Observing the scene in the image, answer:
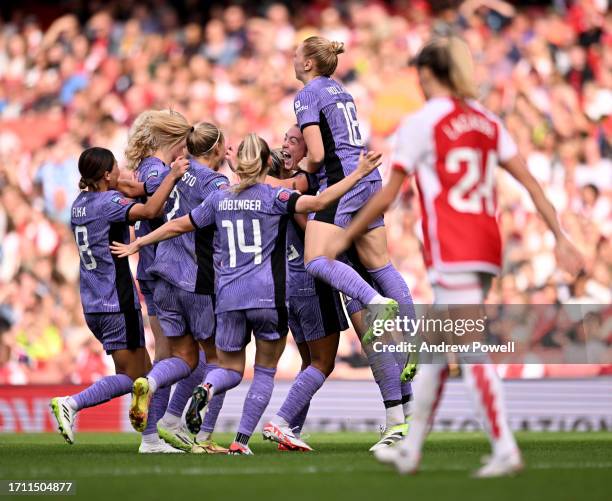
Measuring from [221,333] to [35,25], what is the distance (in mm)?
13500

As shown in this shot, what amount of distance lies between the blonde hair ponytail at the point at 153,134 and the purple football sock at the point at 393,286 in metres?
1.91

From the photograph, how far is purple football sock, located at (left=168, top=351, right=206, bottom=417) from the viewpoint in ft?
29.9

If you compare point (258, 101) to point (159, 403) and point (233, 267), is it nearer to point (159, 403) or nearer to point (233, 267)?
point (159, 403)

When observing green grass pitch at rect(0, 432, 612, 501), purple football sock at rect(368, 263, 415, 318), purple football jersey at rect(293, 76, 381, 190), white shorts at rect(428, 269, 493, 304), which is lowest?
green grass pitch at rect(0, 432, 612, 501)

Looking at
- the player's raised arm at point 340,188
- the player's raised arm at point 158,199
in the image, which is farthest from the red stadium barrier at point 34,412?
the player's raised arm at point 340,188

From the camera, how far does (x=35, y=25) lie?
20375 millimetres

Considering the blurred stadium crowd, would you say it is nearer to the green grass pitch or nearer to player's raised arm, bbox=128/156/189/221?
the green grass pitch

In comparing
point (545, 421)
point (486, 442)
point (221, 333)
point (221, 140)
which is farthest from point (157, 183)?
point (545, 421)

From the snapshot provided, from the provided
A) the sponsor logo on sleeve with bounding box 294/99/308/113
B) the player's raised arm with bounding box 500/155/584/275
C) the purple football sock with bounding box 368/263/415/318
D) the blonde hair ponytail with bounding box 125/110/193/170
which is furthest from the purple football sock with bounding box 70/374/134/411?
the player's raised arm with bounding box 500/155/584/275

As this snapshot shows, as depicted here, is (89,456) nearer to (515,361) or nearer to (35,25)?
(515,361)

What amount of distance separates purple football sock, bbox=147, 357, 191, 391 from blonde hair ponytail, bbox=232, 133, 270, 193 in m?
1.33

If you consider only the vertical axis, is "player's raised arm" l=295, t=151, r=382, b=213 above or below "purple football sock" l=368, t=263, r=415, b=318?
above

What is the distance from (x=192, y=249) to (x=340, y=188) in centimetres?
168

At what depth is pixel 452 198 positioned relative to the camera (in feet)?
19.3
